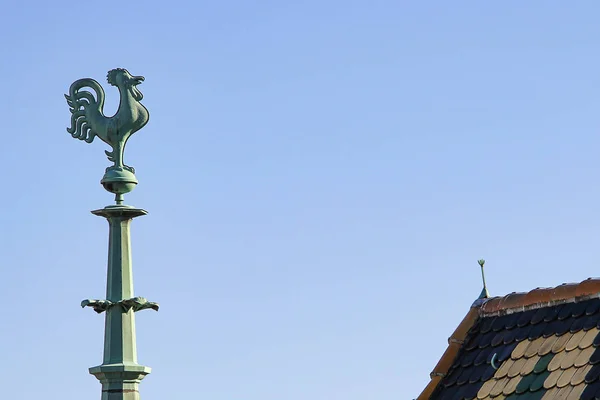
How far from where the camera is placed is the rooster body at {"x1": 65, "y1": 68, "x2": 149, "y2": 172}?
32.8ft

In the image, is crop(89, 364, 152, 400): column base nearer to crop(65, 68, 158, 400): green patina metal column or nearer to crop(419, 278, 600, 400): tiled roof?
crop(65, 68, 158, 400): green patina metal column

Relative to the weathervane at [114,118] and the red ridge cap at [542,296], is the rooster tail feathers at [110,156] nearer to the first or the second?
the weathervane at [114,118]

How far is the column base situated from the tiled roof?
4.31 metres

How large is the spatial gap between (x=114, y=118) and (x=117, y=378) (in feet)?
7.53

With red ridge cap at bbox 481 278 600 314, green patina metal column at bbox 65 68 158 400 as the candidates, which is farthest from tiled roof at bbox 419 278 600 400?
green patina metal column at bbox 65 68 158 400

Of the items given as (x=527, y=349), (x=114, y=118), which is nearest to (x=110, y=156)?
(x=114, y=118)

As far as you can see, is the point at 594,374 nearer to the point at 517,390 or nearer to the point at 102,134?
the point at 517,390

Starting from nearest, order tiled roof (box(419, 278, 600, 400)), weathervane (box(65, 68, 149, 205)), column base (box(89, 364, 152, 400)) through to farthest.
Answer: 1. column base (box(89, 364, 152, 400))
2. weathervane (box(65, 68, 149, 205))
3. tiled roof (box(419, 278, 600, 400))

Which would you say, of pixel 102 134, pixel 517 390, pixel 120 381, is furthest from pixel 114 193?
pixel 517 390

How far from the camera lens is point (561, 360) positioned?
11617mm

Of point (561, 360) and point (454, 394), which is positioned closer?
point (561, 360)

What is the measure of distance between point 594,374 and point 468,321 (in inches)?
102

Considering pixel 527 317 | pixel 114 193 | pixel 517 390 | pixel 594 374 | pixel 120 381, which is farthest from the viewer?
pixel 527 317

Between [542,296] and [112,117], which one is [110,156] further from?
[542,296]
